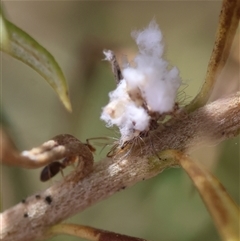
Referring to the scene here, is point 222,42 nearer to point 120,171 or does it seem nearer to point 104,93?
point 120,171

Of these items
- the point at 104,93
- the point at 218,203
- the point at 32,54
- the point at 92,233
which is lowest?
the point at 218,203

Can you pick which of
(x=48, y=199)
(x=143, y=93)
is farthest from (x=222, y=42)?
(x=48, y=199)

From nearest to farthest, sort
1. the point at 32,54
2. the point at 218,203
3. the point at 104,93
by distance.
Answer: the point at 218,203
the point at 32,54
the point at 104,93

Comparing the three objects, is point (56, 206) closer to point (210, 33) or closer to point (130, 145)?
point (130, 145)

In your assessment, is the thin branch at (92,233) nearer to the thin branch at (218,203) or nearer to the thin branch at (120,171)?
the thin branch at (120,171)

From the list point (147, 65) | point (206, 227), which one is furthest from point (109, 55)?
point (206, 227)

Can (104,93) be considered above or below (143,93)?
above
